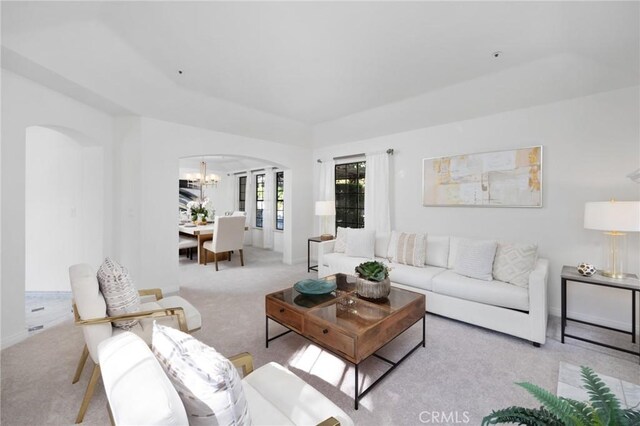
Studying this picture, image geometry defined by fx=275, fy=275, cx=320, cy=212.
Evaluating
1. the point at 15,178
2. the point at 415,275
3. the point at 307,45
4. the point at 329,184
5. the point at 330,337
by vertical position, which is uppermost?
the point at 307,45

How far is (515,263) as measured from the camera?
2900 millimetres

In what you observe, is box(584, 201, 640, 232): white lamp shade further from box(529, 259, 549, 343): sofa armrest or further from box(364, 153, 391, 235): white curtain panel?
box(364, 153, 391, 235): white curtain panel

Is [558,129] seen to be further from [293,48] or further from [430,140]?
[293,48]

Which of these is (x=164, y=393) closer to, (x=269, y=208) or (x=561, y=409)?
(x=561, y=409)

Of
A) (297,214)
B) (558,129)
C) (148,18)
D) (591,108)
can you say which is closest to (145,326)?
(148,18)

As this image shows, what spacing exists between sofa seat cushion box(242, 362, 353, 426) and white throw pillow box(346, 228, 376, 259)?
2.86 metres

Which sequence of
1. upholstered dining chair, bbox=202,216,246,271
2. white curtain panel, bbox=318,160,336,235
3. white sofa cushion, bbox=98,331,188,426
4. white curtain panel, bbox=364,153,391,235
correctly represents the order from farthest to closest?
white curtain panel, bbox=318,160,336,235 → upholstered dining chair, bbox=202,216,246,271 → white curtain panel, bbox=364,153,391,235 → white sofa cushion, bbox=98,331,188,426

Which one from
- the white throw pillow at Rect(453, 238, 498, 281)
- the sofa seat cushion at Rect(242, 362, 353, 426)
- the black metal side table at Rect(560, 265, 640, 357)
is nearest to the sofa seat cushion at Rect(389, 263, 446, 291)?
the white throw pillow at Rect(453, 238, 498, 281)

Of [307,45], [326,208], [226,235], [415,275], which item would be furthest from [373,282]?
[226,235]

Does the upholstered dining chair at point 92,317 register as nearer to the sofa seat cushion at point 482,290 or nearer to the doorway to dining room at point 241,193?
the sofa seat cushion at point 482,290

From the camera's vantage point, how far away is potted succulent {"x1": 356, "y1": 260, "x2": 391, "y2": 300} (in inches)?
95.3

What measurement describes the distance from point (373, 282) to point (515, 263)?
5.45 feet

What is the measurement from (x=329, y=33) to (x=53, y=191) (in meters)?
4.13

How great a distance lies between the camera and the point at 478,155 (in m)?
3.75
